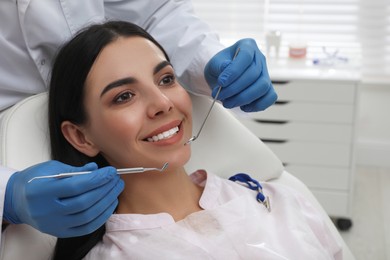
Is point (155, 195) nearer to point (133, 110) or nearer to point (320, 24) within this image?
point (133, 110)

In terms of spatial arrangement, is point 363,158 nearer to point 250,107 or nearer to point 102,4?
point 250,107

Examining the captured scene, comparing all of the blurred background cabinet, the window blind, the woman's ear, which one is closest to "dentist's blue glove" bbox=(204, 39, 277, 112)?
the woman's ear

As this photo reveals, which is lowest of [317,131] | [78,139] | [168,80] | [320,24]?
[317,131]

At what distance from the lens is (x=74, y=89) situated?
1165 mm

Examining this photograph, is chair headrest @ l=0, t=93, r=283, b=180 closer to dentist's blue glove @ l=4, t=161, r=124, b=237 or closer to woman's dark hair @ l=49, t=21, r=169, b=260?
woman's dark hair @ l=49, t=21, r=169, b=260

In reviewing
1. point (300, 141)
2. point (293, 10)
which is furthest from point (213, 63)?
point (293, 10)

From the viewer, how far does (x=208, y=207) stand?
1.20m

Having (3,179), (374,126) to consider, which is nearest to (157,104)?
(3,179)

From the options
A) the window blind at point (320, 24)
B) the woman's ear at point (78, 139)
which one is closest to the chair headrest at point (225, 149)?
the woman's ear at point (78, 139)

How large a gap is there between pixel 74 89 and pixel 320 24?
6.33 ft

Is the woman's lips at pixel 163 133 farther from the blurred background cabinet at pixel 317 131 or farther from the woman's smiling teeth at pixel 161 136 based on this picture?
the blurred background cabinet at pixel 317 131

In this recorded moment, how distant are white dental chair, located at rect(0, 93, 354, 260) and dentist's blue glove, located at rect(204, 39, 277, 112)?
0.17 meters

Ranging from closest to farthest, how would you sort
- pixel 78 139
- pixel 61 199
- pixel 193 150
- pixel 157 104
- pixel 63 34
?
pixel 61 199, pixel 157 104, pixel 78 139, pixel 63 34, pixel 193 150

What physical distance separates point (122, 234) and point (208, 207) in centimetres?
21
